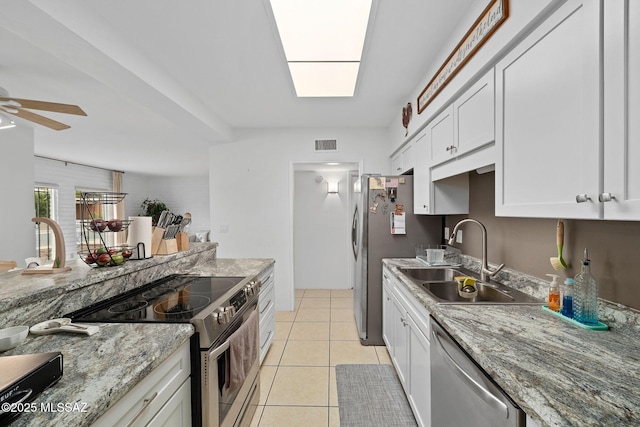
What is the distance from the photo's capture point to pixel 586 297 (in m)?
1.12

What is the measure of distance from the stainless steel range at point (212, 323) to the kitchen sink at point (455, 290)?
1.10 meters

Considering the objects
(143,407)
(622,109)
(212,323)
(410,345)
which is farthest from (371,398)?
(622,109)

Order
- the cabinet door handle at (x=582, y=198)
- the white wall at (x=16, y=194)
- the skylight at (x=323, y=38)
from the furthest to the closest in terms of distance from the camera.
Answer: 1. the white wall at (x=16, y=194)
2. the skylight at (x=323, y=38)
3. the cabinet door handle at (x=582, y=198)

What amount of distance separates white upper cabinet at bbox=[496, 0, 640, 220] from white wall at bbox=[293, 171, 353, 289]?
12.0ft

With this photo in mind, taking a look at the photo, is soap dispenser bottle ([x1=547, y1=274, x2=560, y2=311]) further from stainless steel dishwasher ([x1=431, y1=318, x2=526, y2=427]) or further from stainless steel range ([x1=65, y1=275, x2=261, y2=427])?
stainless steel range ([x1=65, y1=275, x2=261, y2=427])

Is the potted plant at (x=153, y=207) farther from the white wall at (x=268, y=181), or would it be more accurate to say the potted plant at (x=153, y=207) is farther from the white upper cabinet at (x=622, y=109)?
the white upper cabinet at (x=622, y=109)

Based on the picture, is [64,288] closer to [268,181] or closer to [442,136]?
[442,136]

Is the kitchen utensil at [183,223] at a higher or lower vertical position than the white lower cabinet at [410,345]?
higher

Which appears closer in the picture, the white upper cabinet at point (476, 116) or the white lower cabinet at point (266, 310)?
the white upper cabinet at point (476, 116)

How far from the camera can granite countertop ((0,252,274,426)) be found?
2.34ft

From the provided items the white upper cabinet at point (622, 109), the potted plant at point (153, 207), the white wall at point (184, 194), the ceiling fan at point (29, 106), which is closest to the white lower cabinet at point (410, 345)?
the white upper cabinet at point (622, 109)

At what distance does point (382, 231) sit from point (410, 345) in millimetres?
1231

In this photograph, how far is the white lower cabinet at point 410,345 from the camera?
5.08 feet

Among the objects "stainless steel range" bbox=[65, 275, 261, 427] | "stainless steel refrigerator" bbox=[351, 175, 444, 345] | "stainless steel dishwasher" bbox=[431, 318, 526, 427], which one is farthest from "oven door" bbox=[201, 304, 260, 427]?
"stainless steel refrigerator" bbox=[351, 175, 444, 345]
